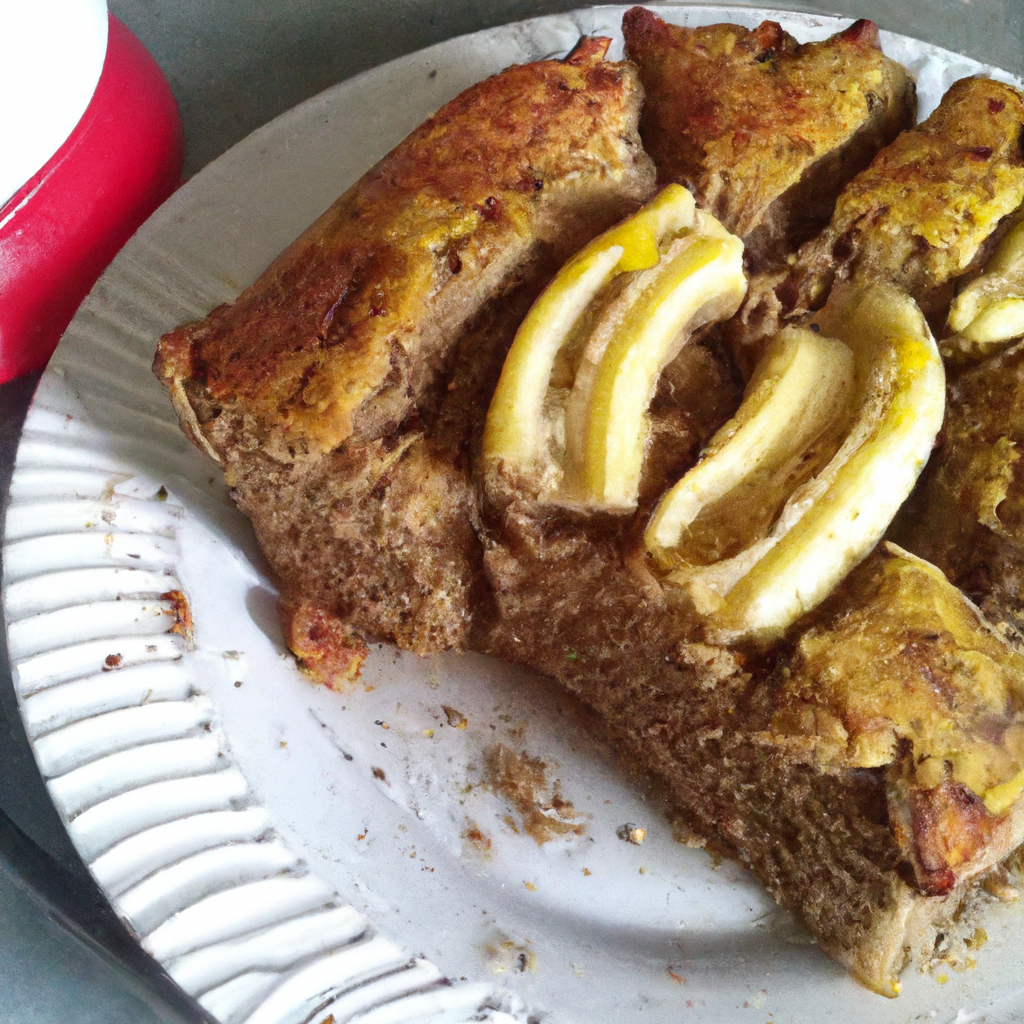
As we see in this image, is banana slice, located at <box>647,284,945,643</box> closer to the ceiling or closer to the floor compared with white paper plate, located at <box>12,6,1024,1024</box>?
closer to the ceiling

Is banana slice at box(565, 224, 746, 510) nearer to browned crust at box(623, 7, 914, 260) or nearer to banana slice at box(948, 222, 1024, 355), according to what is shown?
browned crust at box(623, 7, 914, 260)

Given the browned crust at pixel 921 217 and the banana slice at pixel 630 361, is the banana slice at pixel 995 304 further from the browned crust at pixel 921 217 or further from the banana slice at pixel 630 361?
the banana slice at pixel 630 361

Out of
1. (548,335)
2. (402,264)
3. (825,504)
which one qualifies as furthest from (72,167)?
(825,504)

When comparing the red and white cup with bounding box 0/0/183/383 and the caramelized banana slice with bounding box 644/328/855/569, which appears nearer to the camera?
the caramelized banana slice with bounding box 644/328/855/569

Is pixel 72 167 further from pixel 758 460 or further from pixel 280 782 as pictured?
pixel 758 460

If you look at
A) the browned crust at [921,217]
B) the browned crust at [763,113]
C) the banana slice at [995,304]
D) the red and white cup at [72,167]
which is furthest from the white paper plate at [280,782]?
the banana slice at [995,304]

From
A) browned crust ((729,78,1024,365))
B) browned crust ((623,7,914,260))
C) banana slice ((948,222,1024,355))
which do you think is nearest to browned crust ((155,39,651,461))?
browned crust ((623,7,914,260))
